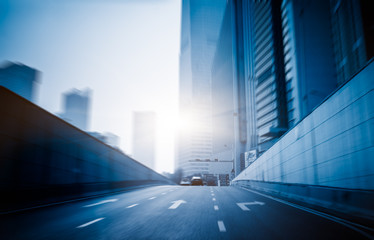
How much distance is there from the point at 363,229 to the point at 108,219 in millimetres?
6291

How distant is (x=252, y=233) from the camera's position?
18.3 feet

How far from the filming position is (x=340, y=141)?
9.88 m

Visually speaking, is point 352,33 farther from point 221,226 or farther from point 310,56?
point 221,226

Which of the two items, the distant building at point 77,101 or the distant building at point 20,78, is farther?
the distant building at point 77,101

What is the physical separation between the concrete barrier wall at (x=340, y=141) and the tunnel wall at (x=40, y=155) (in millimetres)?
11404

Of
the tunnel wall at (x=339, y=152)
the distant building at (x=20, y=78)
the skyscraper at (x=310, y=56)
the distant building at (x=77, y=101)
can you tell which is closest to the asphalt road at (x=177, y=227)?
the tunnel wall at (x=339, y=152)

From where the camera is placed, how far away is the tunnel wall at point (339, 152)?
25.4 feet

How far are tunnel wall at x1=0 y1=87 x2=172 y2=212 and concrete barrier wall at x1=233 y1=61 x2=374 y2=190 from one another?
1140 cm

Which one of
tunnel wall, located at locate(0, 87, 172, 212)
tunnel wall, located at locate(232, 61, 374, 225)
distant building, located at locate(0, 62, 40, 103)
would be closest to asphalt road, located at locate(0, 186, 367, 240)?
tunnel wall, located at locate(232, 61, 374, 225)

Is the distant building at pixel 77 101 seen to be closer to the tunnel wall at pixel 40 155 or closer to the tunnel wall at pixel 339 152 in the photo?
the tunnel wall at pixel 40 155

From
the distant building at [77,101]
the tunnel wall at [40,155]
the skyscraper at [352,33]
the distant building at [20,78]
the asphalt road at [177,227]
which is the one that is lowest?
the asphalt road at [177,227]

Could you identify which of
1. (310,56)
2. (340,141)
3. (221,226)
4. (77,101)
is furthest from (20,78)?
(77,101)

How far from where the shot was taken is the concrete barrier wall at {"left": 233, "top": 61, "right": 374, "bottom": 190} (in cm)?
794

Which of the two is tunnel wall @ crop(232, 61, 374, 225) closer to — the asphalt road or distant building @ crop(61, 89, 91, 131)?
the asphalt road
